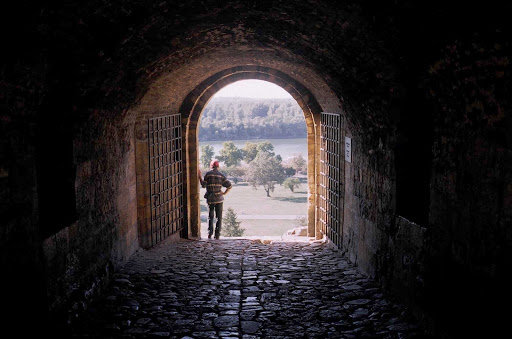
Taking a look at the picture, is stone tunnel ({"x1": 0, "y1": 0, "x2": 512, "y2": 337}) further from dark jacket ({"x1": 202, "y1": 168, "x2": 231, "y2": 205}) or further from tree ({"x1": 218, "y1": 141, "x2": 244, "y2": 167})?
tree ({"x1": 218, "y1": 141, "x2": 244, "y2": 167})

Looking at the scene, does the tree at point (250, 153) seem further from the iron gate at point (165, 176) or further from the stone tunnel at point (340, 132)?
the stone tunnel at point (340, 132)

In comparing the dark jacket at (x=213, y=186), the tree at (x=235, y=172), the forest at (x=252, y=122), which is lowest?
the tree at (x=235, y=172)

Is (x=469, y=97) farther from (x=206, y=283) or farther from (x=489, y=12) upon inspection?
(x=206, y=283)

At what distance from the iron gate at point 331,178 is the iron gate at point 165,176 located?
2869mm

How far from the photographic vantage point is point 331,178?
860cm

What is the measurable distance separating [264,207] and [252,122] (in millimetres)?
34249

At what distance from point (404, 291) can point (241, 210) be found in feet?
107

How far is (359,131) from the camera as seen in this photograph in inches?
257

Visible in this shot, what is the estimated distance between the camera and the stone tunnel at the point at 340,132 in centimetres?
325

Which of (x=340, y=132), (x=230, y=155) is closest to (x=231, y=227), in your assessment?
(x=230, y=155)

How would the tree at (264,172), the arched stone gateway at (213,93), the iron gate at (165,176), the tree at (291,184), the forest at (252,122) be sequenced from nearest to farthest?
the iron gate at (165,176)
the arched stone gateway at (213,93)
the tree at (291,184)
the tree at (264,172)
the forest at (252,122)

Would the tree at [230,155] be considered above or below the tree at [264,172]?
above

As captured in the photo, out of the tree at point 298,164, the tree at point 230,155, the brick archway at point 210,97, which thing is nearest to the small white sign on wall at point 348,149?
the brick archway at point 210,97

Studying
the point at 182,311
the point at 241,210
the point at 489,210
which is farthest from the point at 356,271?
the point at 241,210
